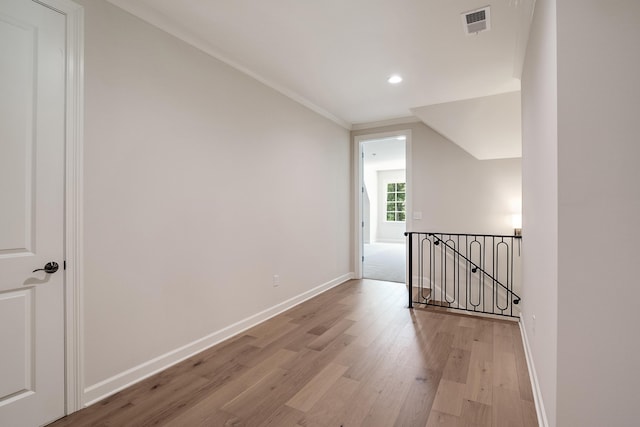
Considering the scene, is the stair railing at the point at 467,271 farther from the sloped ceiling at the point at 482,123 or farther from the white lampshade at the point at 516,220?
the sloped ceiling at the point at 482,123

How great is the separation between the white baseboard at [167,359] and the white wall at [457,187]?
2744 mm

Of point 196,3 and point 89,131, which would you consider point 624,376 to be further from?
point 196,3

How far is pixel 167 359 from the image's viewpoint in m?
2.47

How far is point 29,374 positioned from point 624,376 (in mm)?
2928

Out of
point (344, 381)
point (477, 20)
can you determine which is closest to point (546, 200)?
point (477, 20)

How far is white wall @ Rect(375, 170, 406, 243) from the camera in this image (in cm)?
1175

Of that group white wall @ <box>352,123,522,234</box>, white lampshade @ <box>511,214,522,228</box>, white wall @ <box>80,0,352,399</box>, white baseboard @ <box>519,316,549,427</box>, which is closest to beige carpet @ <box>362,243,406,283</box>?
white wall @ <box>352,123,522,234</box>

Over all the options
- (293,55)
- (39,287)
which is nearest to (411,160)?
(293,55)

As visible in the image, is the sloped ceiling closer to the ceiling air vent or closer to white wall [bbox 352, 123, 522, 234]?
white wall [bbox 352, 123, 522, 234]

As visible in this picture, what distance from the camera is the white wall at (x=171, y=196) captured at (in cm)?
207

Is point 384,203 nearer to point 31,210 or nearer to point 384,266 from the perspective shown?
point 384,266

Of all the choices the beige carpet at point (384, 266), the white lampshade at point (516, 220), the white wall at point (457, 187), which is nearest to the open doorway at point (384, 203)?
the beige carpet at point (384, 266)

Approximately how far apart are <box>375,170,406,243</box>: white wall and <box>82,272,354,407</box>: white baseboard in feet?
27.7

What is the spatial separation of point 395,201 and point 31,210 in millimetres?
11075
